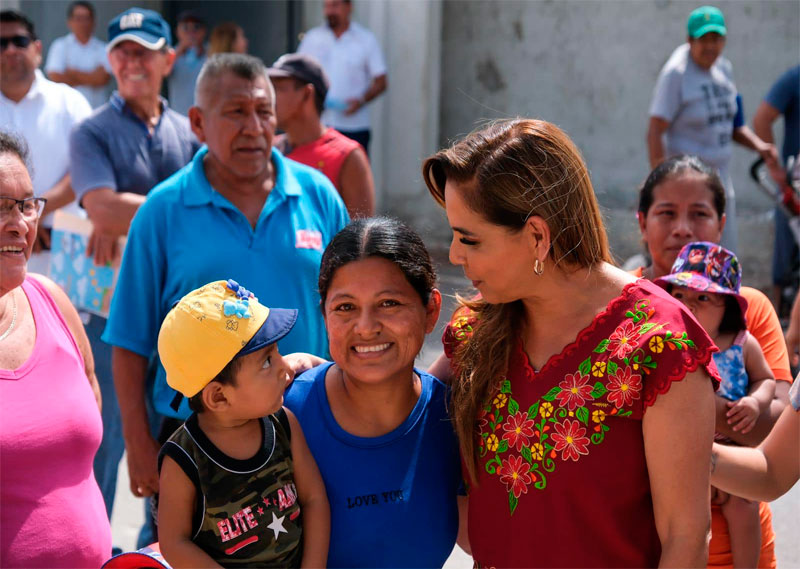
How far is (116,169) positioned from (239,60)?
1.00 meters

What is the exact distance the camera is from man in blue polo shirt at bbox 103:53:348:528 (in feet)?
10.6

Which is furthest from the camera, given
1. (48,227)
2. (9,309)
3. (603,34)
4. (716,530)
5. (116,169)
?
(603,34)

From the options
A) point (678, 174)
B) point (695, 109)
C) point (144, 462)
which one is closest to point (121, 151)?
point (144, 462)

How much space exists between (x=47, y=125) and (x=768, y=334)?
3.56 metres

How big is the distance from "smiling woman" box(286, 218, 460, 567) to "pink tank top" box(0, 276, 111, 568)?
60cm

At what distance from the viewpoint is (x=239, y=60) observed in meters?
3.56

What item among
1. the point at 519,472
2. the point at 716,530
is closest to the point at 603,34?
the point at 716,530

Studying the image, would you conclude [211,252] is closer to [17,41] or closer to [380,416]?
[380,416]

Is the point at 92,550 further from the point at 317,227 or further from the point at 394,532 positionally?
the point at 317,227

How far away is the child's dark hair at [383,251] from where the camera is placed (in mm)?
2352

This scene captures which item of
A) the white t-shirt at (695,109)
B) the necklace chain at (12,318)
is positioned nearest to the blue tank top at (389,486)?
the necklace chain at (12,318)

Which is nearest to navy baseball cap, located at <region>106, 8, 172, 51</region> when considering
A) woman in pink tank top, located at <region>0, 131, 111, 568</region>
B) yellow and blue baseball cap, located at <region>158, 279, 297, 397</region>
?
woman in pink tank top, located at <region>0, 131, 111, 568</region>

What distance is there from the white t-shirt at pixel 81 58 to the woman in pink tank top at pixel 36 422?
6.98 m

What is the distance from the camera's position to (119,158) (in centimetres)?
424
